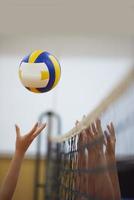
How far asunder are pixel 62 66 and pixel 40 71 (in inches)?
91.1

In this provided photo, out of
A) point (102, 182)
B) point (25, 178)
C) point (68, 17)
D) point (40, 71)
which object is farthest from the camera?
point (25, 178)

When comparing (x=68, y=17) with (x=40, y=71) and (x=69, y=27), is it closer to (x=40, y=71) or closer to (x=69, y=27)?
(x=69, y=27)

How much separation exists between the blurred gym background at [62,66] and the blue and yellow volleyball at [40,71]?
202 cm

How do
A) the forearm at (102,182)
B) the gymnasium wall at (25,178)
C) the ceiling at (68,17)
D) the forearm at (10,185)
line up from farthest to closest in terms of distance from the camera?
the gymnasium wall at (25,178) → the ceiling at (68,17) → the forearm at (102,182) → the forearm at (10,185)

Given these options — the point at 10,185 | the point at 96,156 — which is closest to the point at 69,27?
the point at 96,156

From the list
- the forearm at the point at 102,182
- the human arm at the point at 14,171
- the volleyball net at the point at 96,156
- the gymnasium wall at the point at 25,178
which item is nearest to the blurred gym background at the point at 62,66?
the gymnasium wall at the point at 25,178

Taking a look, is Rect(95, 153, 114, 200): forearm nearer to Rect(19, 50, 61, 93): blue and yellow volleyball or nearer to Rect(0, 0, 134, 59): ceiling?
Rect(19, 50, 61, 93): blue and yellow volleyball

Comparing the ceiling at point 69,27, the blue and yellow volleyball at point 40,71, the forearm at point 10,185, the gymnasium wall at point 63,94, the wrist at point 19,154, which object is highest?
the ceiling at point 69,27

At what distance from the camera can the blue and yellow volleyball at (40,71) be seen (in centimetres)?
161

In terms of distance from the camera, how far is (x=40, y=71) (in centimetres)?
161

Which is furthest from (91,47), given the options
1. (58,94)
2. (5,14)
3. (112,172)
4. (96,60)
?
(112,172)

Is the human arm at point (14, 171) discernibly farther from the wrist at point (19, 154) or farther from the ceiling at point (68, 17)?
the ceiling at point (68, 17)

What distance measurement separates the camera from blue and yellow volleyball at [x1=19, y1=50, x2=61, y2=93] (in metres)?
1.61

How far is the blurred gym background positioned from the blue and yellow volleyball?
202cm
